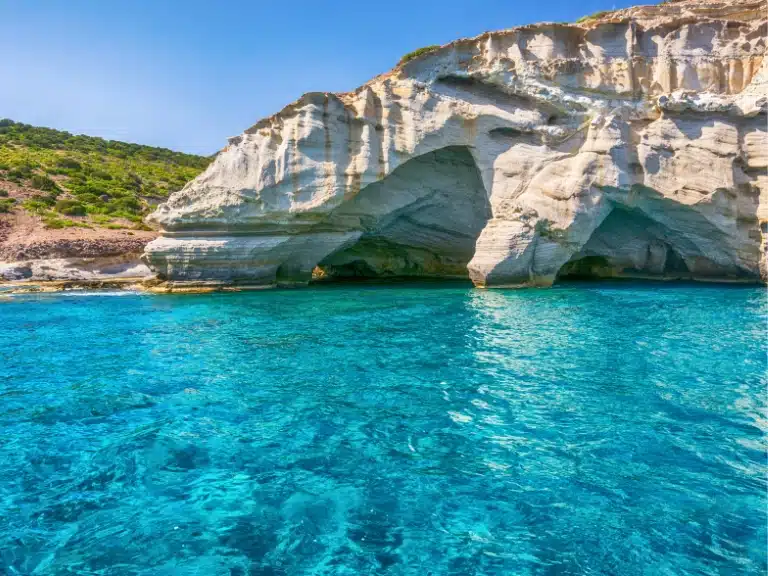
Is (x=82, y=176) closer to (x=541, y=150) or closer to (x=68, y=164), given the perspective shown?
(x=68, y=164)

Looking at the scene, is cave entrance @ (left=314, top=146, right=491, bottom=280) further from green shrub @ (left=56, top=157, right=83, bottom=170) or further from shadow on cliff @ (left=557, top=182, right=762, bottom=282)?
green shrub @ (left=56, top=157, right=83, bottom=170)

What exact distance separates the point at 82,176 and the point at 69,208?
399 inches

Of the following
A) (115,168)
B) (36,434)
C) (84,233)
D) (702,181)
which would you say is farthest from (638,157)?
(115,168)

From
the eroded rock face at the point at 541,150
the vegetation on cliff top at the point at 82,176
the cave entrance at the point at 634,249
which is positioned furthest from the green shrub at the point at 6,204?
the cave entrance at the point at 634,249

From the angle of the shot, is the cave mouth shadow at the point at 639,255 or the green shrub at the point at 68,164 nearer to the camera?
the cave mouth shadow at the point at 639,255

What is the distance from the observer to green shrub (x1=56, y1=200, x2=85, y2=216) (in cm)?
3192

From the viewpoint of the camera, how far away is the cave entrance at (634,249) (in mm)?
22984

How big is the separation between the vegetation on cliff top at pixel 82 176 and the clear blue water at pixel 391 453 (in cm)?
2350

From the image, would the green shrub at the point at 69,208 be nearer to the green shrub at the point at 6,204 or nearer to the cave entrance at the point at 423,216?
the green shrub at the point at 6,204

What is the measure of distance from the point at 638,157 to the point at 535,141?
3.96m

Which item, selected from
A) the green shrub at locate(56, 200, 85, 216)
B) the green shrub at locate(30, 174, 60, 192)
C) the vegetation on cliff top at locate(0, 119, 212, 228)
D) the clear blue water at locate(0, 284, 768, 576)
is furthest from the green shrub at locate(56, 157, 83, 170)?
the clear blue water at locate(0, 284, 768, 576)

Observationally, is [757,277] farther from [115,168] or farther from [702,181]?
[115,168]

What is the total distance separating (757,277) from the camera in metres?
21.1

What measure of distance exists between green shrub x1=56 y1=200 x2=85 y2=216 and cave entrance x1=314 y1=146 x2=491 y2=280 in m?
16.5
